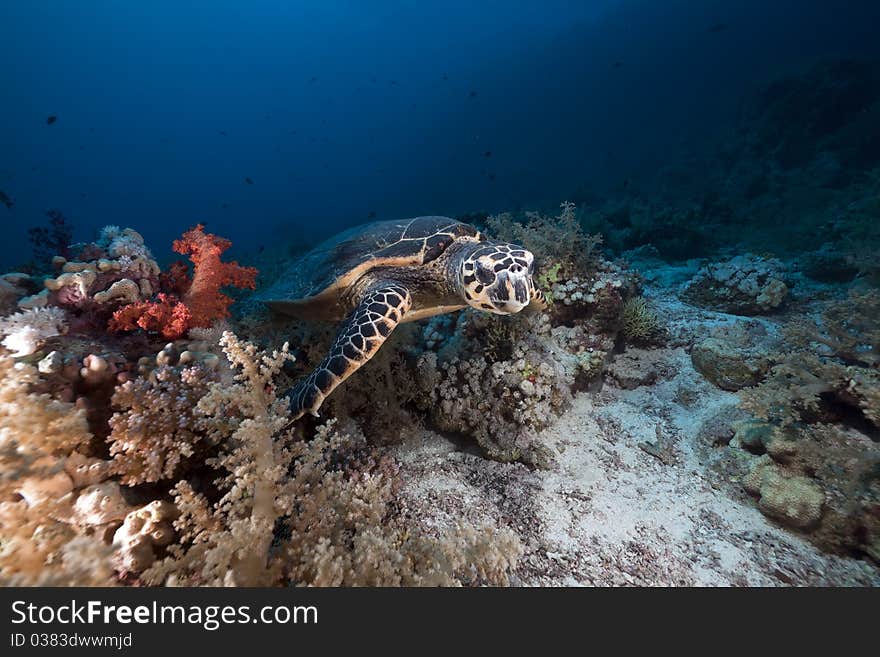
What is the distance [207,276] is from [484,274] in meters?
2.45

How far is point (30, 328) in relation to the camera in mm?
2172

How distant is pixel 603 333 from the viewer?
436 centimetres

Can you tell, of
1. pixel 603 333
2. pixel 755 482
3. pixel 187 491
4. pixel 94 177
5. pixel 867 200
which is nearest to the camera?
pixel 187 491

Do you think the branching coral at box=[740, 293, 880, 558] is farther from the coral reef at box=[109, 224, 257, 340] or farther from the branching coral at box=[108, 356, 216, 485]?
the coral reef at box=[109, 224, 257, 340]

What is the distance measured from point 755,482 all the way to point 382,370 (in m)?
2.96

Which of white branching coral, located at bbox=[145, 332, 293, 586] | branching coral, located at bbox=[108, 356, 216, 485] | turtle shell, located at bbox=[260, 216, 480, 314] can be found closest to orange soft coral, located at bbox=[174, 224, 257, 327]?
turtle shell, located at bbox=[260, 216, 480, 314]

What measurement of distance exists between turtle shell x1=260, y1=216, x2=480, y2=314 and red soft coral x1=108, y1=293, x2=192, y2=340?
38.7 inches

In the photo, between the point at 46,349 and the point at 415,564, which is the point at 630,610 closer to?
the point at 415,564

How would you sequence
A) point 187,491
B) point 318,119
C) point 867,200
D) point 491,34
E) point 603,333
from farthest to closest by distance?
point 318,119 < point 491,34 < point 867,200 < point 603,333 < point 187,491

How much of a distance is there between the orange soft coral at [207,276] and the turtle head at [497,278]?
211cm

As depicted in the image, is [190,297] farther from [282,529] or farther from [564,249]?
[564,249]

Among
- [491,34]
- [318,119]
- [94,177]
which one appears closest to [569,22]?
[491,34]

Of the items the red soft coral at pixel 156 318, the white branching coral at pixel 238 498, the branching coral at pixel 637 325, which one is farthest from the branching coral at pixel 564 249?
the red soft coral at pixel 156 318

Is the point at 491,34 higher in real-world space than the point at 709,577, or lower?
higher
